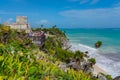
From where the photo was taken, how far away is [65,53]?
111ft

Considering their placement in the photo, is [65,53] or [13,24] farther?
[13,24]

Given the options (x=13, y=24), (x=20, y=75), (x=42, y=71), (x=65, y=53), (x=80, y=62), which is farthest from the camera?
Answer: (x=13, y=24)

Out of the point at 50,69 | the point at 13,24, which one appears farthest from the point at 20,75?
the point at 13,24

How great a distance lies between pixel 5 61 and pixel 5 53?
2.64ft

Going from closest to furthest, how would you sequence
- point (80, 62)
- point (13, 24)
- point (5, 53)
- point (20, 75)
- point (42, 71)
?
point (20, 75), point (42, 71), point (5, 53), point (80, 62), point (13, 24)

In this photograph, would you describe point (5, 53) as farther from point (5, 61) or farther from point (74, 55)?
point (74, 55)

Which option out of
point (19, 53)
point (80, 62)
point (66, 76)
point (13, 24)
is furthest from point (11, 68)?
point (13, 24)

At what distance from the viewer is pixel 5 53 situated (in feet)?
19.1

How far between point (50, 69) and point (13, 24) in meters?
37.5

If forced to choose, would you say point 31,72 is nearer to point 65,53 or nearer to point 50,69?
point 50,69

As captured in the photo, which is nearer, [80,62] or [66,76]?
[66,76]

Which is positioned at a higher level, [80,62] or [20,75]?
[20,75]

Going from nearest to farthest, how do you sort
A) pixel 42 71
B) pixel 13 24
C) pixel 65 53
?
pixel 42 71, pixel 65 53, pixel 13 24

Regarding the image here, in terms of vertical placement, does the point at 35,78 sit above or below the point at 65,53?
above
